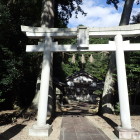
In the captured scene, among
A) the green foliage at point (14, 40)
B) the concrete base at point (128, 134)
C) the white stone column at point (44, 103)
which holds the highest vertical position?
the green foliage at point (14, 40)

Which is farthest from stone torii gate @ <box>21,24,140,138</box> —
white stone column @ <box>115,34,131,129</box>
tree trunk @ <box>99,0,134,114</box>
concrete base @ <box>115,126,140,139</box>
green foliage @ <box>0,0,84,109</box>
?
tree trunk @ <box>99,0,134,114</box>

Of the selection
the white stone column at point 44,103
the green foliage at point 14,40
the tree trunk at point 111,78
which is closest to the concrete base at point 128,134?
the white stone column at point 44,103

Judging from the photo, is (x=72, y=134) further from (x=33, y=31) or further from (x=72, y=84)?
(x=72, y=84)

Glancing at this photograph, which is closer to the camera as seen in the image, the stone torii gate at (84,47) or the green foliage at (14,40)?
the stone torii gate at (84,47)

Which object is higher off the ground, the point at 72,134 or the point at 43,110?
the point at 43,110

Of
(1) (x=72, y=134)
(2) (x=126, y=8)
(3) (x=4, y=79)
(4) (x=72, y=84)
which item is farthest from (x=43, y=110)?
(4) (x=72, y=84)

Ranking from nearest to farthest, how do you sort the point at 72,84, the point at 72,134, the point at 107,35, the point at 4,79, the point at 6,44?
1. the point at 72,134
2. the point at 107,35
3. the point at 4,79
4. the point at 6,44
5. the point at 72,84

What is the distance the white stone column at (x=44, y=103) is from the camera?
280 inches

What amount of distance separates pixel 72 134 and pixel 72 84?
27077 millimetres

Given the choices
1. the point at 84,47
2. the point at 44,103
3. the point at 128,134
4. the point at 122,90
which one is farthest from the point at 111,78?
the point at 44,103

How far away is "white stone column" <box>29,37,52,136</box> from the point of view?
7102mm

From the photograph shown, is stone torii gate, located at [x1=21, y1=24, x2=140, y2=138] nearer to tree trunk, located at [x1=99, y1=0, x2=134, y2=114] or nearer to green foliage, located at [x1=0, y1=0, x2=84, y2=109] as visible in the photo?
green foliage, located at [x1=0, y1=0, x2=84, y2=109]

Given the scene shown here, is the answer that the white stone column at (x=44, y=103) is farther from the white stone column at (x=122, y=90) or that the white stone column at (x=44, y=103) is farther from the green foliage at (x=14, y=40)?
the white stone column at (x=122, y=90)

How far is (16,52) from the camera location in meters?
11.0
